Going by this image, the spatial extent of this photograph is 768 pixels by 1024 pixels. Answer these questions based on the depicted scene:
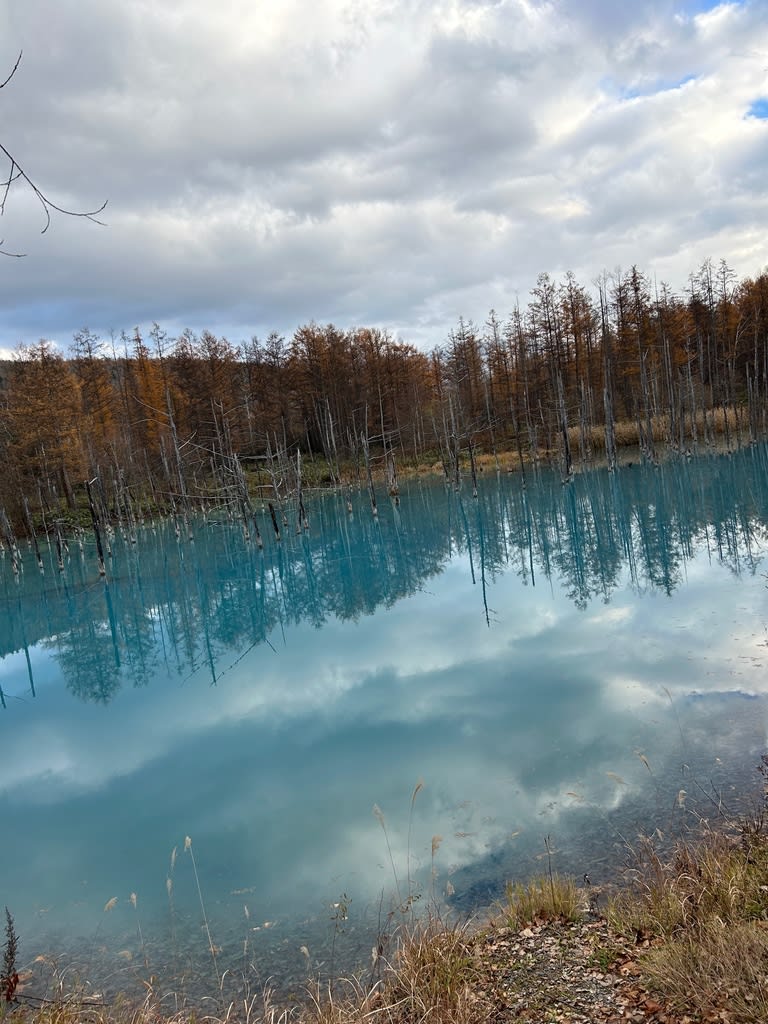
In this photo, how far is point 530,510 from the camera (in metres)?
29.0

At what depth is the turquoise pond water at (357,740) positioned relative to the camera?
19.3ft

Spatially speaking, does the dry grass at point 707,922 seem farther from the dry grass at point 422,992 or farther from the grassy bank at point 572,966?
the dry grass at point 422,992

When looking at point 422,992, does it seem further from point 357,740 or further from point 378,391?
point 378,391

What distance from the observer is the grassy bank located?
3268mm

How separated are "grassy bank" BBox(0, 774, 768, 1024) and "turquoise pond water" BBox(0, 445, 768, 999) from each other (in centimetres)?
53

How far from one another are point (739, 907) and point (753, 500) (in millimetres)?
21693

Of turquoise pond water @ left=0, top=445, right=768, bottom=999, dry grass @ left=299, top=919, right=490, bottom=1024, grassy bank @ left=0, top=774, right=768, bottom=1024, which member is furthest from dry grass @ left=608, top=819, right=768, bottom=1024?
dry grass @ left=299, top=919, right=490, bottom=1024

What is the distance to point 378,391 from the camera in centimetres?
5741

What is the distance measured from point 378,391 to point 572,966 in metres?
55.2

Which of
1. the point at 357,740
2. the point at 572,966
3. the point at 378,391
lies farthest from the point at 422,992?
the point at 378,391

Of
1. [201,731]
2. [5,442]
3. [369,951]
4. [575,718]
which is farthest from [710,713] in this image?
[5,442]

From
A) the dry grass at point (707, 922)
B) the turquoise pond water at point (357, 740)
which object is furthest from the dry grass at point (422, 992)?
the dry grass at point (707, 922)

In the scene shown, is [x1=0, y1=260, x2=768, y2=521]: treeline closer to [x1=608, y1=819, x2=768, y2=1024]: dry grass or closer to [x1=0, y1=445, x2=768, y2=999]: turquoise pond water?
[x1=0, y1=445, x2=768, y2=999]: turquoise pond water

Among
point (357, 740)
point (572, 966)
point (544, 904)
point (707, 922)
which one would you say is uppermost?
point (707, 922)
